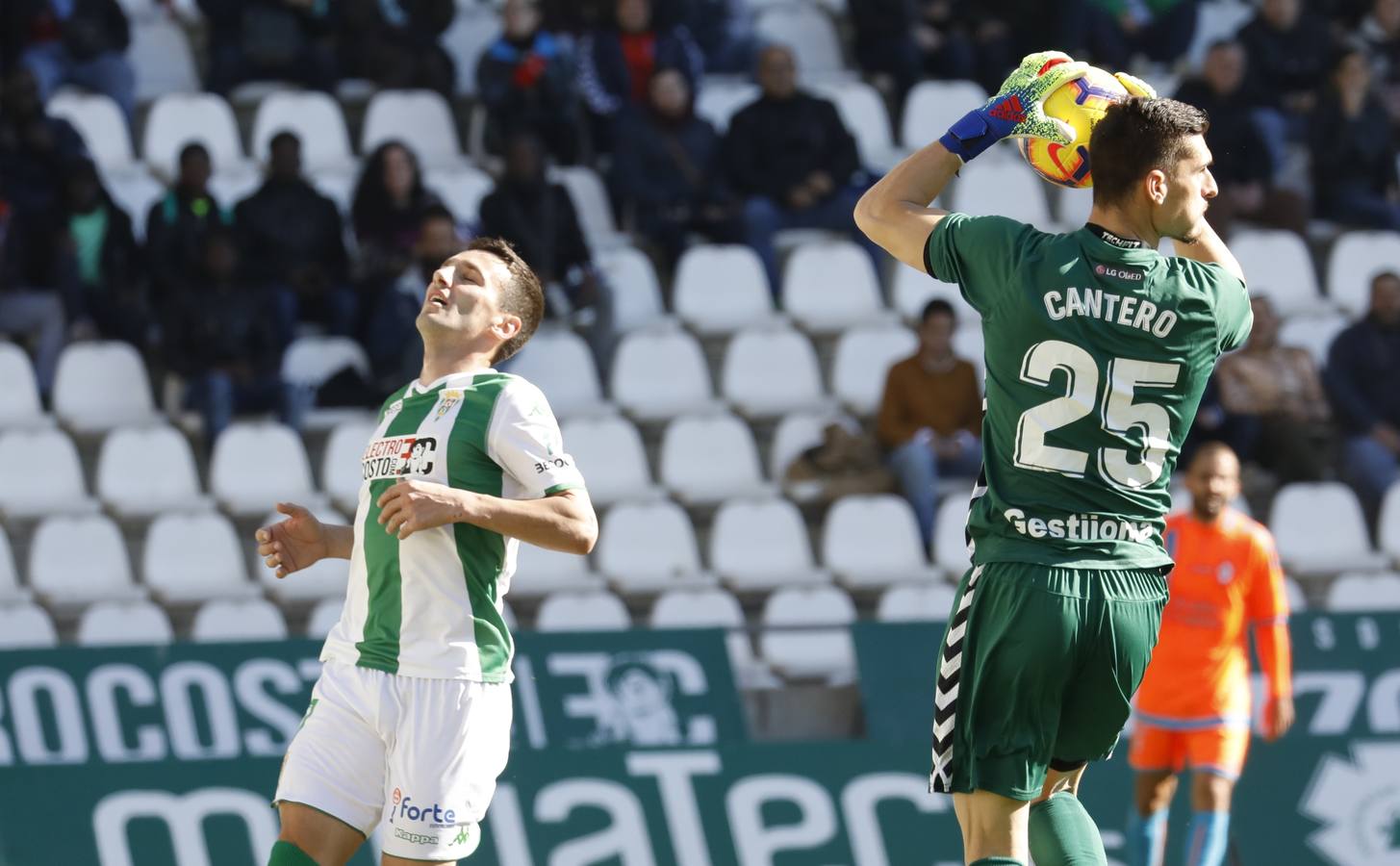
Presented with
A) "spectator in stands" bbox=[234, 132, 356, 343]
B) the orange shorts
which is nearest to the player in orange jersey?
the orange shorts

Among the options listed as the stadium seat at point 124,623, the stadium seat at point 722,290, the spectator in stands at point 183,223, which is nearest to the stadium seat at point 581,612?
the stadium seat at point 124,623

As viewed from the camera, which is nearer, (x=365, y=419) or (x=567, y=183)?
(x=365, y=419)

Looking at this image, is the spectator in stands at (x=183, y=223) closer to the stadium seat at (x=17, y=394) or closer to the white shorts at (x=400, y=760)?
the stadium seat at (x=17, y=394)

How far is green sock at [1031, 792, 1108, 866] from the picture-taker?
14.3 feet

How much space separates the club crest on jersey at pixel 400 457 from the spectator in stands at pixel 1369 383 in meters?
7.27

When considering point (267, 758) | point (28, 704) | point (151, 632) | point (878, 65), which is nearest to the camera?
point (267, 758)

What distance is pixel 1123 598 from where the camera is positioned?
4.25m

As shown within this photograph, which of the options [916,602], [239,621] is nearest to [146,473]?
[239,621]

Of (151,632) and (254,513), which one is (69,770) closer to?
(151,632)

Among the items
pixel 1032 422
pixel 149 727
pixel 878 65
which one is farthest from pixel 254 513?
pixel 1032 422

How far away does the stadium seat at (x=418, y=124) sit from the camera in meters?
11.9

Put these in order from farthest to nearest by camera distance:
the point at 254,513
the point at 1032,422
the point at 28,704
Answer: the point at 254,513
the point at 28,704
the point at 1032,422

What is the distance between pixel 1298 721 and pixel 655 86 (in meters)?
5.24

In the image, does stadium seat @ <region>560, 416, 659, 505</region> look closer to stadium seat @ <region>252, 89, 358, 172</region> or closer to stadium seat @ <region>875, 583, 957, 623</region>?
stadium seat @ <region>875, 583, 957, 623</region>
